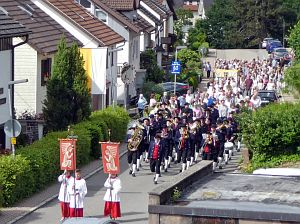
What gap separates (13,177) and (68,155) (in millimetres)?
1486

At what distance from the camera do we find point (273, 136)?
100ft

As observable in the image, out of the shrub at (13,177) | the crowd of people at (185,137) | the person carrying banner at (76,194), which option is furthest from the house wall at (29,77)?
the person carrying banner at (76,194)

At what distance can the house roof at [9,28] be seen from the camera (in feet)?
98.0

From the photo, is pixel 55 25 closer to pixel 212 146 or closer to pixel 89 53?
pixel 89 53

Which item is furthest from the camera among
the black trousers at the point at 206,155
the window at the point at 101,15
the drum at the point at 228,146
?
the window at the point at 101,15

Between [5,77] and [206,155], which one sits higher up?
[5,77]

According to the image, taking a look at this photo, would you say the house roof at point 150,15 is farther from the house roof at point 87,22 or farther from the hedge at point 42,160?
the hedge at point 42,160

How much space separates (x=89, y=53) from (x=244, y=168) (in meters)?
10.3

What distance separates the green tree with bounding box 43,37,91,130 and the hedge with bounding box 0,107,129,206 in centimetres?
67

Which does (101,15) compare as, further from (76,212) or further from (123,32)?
(76,212)

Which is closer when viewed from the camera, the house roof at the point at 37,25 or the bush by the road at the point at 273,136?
the bush by the road at the point at 273,136

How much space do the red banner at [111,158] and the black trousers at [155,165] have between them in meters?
4.90

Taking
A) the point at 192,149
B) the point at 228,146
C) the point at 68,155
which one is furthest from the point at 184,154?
the point at 68,155

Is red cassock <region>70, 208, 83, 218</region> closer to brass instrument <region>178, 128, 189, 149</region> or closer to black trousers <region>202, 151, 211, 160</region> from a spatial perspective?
black trousers <region>202, 151, 211, 160</region>
